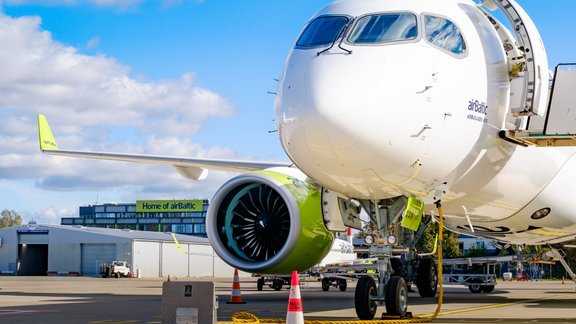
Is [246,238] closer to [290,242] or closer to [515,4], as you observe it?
[290,242]

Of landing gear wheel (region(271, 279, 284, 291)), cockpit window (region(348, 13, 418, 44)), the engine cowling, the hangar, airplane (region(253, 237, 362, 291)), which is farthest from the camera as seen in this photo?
the hangar

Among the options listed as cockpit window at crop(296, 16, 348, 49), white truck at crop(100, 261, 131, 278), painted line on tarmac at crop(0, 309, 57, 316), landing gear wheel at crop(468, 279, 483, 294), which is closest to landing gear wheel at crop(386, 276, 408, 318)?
cockpit window at crop(296, 16, 348, 49)

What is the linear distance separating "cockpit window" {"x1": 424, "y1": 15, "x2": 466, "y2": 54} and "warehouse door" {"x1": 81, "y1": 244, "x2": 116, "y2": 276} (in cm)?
5176

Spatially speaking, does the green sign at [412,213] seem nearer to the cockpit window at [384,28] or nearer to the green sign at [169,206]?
the cockpit window at [384,28]

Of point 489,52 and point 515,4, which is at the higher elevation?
point 515,4

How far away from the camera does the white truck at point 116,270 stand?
175 feet

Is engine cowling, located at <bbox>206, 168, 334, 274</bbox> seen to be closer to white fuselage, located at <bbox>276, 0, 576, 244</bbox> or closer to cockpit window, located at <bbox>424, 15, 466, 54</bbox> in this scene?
white fuselage, located at <bbox>276, 0, 576, 244</bbox>

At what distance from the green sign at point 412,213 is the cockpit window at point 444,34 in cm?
214

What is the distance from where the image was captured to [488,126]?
1088cm

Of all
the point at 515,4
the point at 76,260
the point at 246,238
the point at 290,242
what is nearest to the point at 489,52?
the point at 515,4

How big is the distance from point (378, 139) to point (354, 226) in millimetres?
2729

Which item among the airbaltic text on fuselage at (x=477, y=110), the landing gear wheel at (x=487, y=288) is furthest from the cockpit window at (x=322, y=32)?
the landing gear wheel at (x=487, y=288)

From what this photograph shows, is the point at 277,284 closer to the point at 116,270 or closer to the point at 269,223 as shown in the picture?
the point at 269,223

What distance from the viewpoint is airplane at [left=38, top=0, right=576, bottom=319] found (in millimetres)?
9539
